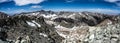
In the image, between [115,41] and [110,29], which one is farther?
[110,29]

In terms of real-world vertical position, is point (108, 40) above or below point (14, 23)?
above

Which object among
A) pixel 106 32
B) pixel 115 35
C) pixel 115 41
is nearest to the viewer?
pixel 115 41

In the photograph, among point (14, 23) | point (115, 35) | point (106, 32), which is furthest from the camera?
point (14, 23)

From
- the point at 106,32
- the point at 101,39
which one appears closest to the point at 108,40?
the point at 101,39

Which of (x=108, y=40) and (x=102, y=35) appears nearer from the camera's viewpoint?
(x=108, y=40)

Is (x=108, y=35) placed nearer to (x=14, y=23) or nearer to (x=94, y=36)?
(x=94, y=36)

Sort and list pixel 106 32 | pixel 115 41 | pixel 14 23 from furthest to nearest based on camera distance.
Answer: pixel 14 23 < pixel 106 32 < pixel 115 41

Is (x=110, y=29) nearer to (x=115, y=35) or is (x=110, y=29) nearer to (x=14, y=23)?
(x=115, y=35)

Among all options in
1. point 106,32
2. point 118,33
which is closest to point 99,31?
point 106,32

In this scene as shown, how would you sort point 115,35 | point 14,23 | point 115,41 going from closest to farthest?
point 115,41 < point 115,35 < point 14,23
